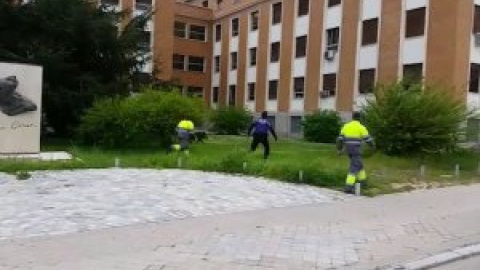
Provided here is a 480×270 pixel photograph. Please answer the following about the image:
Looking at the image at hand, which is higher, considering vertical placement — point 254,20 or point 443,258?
point 254,20

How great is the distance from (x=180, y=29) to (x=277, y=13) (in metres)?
14.0

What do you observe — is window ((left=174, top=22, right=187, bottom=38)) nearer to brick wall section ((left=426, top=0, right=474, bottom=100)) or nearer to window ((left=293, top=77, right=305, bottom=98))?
window ((left=293, top=77, right=305, bottom=98))

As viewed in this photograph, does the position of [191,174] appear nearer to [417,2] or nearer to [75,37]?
[75,37]

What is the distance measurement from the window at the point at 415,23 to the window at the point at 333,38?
6721 mm

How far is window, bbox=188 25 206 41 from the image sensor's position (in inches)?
2530

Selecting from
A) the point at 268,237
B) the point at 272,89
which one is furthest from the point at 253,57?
the point at 268,237

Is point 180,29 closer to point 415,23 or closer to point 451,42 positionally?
point 415,23

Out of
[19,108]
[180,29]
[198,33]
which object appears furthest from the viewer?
[198,33]

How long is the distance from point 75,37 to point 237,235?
2360cm

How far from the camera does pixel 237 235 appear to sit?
9.47 m

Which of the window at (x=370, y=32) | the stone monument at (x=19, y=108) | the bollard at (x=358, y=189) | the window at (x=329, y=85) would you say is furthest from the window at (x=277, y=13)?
the bollard at (x=358, y=189)

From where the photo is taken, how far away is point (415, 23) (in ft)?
125

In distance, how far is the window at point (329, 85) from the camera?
148 ft

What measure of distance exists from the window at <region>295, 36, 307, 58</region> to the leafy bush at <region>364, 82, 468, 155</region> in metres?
25.6
